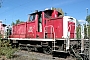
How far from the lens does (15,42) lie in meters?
15.5

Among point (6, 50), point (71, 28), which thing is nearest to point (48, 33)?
point (71, 28)

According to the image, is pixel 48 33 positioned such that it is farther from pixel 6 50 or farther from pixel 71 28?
pixel 6 50

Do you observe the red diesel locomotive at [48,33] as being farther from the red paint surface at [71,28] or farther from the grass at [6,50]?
the grass at [6,50]

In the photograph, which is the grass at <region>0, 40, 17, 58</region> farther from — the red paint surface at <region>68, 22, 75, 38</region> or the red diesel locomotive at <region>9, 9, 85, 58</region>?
the red paint surface at <region>68, 22, 75, 38</region>

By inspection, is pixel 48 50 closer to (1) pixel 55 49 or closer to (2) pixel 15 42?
(1) pixel 55 49

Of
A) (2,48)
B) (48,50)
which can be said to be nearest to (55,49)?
(48,50)

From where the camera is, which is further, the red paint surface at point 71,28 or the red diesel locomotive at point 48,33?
the red paint surface at point 71,28

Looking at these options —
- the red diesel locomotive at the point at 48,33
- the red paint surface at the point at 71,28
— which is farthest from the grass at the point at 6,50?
the red paint surface at the point at 71,28

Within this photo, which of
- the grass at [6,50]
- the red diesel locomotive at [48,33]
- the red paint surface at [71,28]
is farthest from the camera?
the red paint surface at [71,28]

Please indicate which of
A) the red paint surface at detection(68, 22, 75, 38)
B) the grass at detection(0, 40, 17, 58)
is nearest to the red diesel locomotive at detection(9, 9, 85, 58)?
the red paint surface at detection(68, 22, 75, 38)

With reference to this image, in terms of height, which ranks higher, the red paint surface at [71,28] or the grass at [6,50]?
the red paint surface at [71,28]

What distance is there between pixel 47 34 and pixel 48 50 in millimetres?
1187

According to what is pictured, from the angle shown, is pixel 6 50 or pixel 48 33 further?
pixel 48 33

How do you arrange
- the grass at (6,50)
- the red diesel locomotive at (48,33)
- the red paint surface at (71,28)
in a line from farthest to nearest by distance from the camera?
the red paint surface at (71,28)
the red diesel locomotive at (48,33)
the grass at (6,50)
